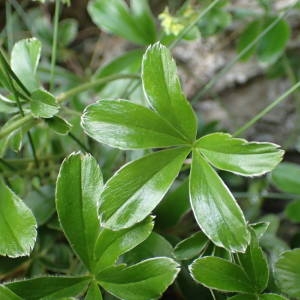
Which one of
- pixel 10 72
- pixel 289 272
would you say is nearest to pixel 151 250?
pixel 289 272

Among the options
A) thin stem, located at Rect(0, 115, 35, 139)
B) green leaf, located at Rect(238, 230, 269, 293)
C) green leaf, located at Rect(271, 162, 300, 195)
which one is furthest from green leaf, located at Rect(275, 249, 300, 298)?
thin stem, located at Rect(0, 115, 35, 139)

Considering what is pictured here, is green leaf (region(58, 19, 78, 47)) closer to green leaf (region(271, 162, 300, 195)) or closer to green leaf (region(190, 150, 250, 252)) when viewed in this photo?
green leaf (region(271, 162, 300, 195))

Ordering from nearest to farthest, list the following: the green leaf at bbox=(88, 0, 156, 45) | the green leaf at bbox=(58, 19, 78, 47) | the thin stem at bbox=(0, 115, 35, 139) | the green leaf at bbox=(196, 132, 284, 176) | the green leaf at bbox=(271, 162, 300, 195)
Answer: the green leaf at bbox=(196, 132, 284, 176) < the thin stem at bbox=(0, 115, 35, 139) < the green leaf at bbox=(271, 162, 300, 195) < the green leaf at bbox=(88, 0, 156, 45) < the green leaf at bbox=(58, 19, 78, 47)

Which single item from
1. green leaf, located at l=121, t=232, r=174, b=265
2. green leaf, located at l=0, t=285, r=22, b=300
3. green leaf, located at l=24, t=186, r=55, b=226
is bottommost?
green leaf, located at l=121, t=232, r=174, b=265

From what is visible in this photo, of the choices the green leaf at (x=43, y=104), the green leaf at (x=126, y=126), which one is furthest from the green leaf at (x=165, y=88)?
the green leaf at (x=43, y=104)

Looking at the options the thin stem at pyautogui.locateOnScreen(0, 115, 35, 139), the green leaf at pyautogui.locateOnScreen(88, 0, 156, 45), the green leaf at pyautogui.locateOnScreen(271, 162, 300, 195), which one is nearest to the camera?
the thin stem at pyautogui.locateOnScreen(0, 115, 35, 139)

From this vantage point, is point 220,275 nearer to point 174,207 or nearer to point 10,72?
point 174,207

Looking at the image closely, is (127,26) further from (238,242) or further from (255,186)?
(238,242)

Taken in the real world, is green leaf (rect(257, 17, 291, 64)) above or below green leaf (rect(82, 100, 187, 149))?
below

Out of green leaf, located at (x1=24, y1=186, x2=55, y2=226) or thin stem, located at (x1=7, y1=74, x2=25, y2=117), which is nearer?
thin stem, located at (x1=7, y1=74, x2=25, y2=117)
